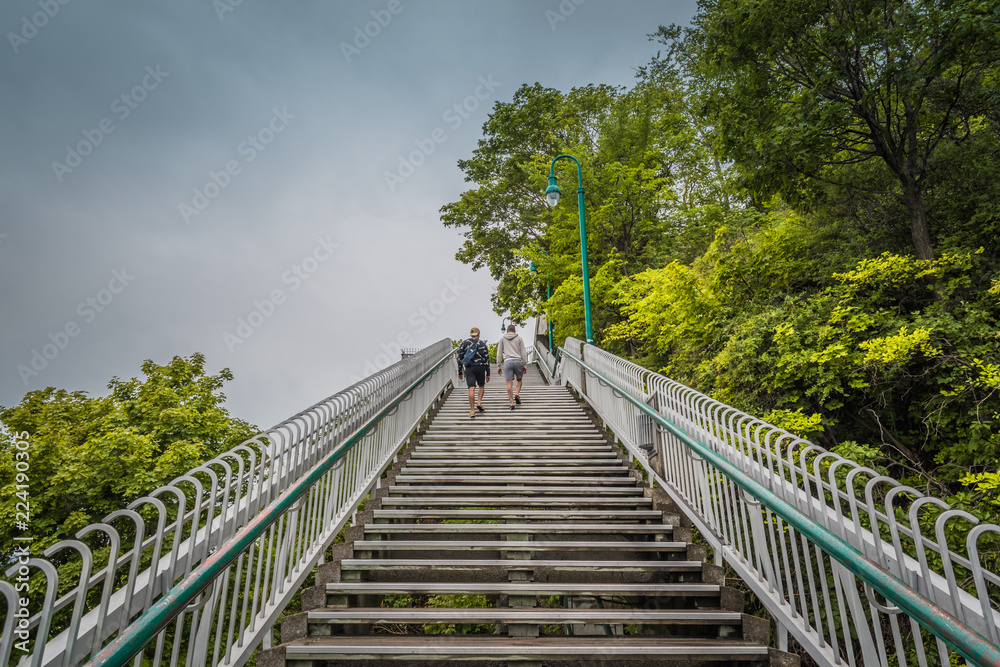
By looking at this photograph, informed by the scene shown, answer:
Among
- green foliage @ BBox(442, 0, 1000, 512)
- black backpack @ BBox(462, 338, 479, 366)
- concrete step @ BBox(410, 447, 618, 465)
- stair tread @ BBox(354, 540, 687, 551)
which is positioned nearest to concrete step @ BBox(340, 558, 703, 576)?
stair tread @ BBox(354, 540, 687, 551)

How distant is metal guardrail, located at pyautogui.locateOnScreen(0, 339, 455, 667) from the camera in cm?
157

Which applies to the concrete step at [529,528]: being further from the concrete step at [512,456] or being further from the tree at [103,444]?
the tree at [103,444]

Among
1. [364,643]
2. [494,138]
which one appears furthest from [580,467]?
[494,138]

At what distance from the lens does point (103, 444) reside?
1131 cm

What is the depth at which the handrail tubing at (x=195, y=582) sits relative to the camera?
1579 mm

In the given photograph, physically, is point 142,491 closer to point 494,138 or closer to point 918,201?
point 918,201

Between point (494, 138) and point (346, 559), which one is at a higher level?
point (494, 138)

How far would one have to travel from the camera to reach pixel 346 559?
379cm

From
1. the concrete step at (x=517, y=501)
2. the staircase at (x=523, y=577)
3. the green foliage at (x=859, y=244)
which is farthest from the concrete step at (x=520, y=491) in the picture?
the green foliage at (x=859, y=244)

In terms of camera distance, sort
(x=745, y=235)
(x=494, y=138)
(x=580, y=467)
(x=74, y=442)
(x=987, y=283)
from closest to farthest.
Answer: (x=580, y=467), (x=987, y=283), (x=745, y=235), (x=74, y=442), (x=494, y=138)

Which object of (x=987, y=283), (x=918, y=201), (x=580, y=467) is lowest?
(x=580, y=467)

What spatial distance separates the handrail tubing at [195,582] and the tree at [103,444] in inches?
362

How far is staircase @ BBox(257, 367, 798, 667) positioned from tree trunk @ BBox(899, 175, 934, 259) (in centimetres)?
589

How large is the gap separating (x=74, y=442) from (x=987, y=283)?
72.1 feet
